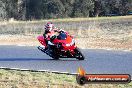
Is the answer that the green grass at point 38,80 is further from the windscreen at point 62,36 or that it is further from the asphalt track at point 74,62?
the windscreen at point 62,36

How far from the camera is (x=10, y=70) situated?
14.6 metres

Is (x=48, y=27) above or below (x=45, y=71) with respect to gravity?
above

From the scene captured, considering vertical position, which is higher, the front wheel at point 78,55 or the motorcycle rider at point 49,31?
the motorcycle rider at point 49,31

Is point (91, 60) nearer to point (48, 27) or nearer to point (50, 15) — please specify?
point (48, 27)

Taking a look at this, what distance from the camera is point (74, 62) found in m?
16.6

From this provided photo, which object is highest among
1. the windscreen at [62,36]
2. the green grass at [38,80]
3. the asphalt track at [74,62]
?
the windscreen at [62,36]

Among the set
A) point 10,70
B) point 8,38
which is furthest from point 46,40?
point 8,38

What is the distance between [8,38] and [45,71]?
16.8 metres

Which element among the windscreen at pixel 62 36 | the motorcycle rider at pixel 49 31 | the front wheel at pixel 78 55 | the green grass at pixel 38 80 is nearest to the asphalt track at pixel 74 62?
the front wheel at pixel 78 55

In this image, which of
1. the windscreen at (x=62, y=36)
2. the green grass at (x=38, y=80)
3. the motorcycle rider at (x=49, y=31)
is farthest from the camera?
the windscreen at (x=62, y=36)

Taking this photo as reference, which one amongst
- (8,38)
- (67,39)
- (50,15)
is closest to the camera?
(67,39)

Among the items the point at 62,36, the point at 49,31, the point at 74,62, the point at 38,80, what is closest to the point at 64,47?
the point at 62,36

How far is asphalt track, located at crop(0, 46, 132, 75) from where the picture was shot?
1502 cm

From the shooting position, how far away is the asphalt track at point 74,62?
15023mm
